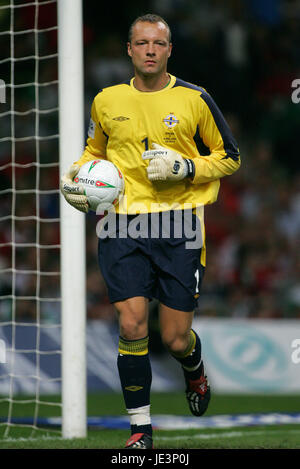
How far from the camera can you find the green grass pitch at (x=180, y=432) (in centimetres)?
546

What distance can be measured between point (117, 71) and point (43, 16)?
4.49 ft

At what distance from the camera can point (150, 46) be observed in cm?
492

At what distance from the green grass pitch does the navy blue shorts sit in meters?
0.93

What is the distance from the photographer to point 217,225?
37.6 feet

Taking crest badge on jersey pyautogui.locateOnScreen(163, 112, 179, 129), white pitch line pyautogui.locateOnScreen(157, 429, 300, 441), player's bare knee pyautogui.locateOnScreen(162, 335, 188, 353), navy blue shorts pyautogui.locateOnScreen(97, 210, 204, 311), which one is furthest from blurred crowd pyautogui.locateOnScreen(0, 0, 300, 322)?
crest badge on jersey pyautogui.locateOnScreen(163, 112, 179, 129)

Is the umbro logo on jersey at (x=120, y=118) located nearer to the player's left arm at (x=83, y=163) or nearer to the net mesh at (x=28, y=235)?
the player's left arm at (x=83, y=163)

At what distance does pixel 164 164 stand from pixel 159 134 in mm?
293

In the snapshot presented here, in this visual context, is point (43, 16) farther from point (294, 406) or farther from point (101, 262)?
point (101, 262)

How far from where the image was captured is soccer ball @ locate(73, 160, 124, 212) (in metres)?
4.88

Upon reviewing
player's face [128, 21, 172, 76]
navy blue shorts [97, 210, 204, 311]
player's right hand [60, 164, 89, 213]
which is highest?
player's face [128, 21, 172, 76]

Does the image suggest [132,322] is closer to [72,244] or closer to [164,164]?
[164,164]

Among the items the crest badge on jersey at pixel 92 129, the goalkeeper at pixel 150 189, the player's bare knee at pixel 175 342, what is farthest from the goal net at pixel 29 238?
the crest badge on jersey at pixel 92 129

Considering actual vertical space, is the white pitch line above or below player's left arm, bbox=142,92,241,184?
below

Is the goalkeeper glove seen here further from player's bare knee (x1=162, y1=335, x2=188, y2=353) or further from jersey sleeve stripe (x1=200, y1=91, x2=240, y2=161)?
player's bare knee (x1=162, y1=335, x2=188, y2=353)
